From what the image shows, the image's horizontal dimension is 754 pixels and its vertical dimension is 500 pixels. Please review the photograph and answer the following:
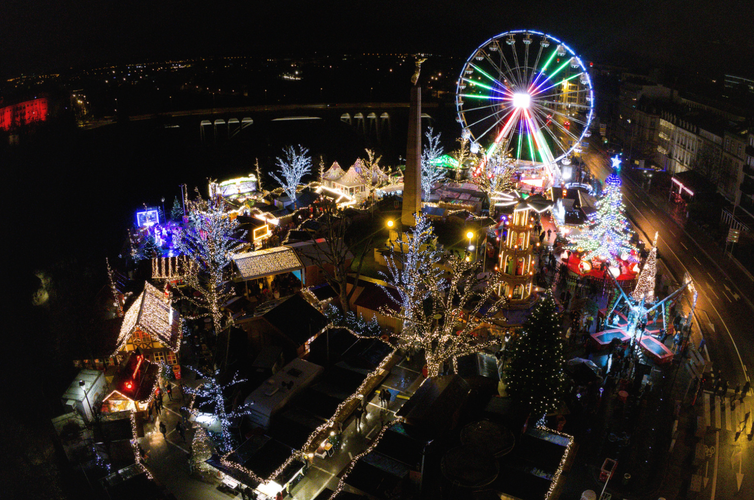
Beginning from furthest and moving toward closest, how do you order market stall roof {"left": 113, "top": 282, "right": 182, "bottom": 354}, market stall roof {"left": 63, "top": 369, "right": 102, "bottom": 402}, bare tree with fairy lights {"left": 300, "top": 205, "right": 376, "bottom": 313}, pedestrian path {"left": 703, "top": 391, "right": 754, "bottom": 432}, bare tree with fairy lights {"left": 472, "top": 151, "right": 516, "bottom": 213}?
bare tree with fairy lights {"left": 472, "top": 151, "right": 516, "bottom": 213} → bare tree with fairy lights {"left": 300, "top": 205, "right": 376, "bottom": 313} → market stall roof {"left": 113, "top": 282, "right": 182, "bottom": 354} → pedestrian path {"left": 703, "top": 391, "right": 754, "bottom": 432} → market stall roof {"left": 63, "top": 369, "right": 102, "bottom": 402}

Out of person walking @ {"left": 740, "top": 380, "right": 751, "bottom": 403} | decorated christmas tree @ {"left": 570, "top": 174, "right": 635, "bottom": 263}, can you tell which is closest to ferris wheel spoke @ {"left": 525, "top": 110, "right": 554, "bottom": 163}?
decorated christmas tree @ {"left": 570, "top": 174, "right": 635, "bottom": 263}

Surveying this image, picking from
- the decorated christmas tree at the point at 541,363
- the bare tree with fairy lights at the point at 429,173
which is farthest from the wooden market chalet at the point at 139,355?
the bare tree with fairy lights at the point at 429,173

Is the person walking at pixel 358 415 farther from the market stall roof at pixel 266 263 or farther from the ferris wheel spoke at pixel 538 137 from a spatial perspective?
the ferris wheel spoke at pixel 538 137

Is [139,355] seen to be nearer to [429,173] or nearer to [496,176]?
[496,176]

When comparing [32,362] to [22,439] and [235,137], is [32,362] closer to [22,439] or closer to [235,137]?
[22,439]

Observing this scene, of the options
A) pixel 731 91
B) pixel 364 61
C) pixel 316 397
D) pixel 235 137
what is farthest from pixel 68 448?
pixel 364 61

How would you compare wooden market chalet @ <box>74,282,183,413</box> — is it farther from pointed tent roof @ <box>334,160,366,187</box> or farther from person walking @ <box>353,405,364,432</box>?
pointed tent roof @ <box>334,160,366,187</box>
